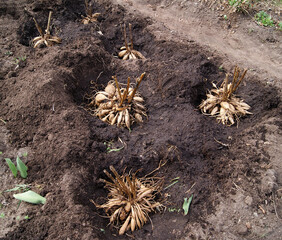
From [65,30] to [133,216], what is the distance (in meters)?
3.26

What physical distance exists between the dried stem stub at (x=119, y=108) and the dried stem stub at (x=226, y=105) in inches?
35.0

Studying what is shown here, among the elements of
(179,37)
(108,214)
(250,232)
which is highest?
(179,37)

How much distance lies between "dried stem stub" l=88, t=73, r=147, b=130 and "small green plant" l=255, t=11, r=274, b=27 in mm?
3242

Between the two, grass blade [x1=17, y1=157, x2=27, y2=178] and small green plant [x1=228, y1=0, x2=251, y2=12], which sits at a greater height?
small green plant [x1=228, y1=0, x2=251, y2=12]

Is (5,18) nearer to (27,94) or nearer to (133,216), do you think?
(27,94)

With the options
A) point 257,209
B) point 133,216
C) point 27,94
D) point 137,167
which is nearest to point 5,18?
point 27,94

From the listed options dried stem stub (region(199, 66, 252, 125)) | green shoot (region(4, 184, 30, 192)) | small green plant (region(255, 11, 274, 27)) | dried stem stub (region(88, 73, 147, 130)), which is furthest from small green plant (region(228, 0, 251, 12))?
green shoot (region(4, 184, 30, 192))

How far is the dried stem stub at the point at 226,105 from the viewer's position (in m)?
3.10

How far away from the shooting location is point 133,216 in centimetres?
217

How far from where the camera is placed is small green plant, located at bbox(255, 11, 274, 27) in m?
4.69

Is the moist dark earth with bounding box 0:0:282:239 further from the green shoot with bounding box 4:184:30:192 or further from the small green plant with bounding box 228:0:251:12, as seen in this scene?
the small green plant with bounding box 228:0:251:12

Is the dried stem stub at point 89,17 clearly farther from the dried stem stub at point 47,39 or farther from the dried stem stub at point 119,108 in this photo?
the dried stem stub at point 119,108

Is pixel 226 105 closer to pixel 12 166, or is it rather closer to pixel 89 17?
pixel 12 166

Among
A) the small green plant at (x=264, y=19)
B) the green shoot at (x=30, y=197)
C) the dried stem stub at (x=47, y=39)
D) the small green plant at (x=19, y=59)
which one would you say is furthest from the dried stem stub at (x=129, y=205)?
the small green plant at (x=264, y=19)
